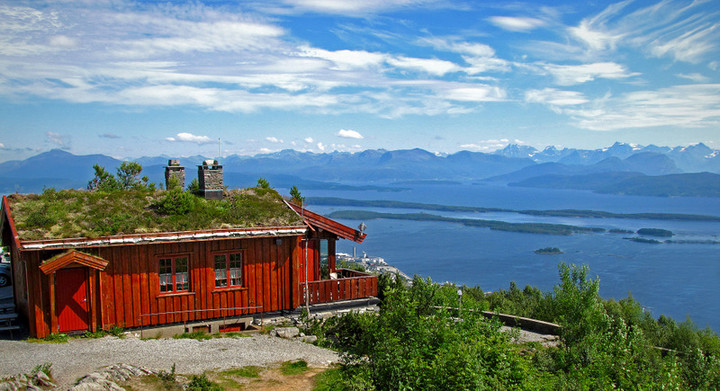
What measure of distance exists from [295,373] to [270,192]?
858cm

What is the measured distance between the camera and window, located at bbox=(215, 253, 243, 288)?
54.2 ft

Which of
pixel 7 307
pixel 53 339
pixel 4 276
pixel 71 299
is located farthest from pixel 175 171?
pixel 53 339

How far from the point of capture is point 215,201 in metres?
17.6

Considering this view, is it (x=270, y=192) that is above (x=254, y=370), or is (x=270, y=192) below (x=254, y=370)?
above

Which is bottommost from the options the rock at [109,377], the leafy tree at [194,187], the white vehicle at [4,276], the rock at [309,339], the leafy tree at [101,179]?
the rock at [309,339]

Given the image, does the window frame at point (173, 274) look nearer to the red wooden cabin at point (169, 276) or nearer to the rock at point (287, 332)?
the red wooden cabin at point (169, 276)

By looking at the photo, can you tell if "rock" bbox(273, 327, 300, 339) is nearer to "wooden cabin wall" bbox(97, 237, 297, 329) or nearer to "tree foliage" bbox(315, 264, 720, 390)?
"tree foliage" bbox(315, 264, 720, 390)

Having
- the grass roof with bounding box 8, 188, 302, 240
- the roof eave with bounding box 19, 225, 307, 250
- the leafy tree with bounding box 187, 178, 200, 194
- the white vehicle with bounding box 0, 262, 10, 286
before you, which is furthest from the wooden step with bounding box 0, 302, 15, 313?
the leafy tree with bounding box 187, 178, 200, 194

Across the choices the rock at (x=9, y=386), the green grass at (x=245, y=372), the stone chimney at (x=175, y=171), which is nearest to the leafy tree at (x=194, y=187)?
the stone chimney at (x=175, y=171)

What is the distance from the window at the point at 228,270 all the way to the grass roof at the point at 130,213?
3.55 feet

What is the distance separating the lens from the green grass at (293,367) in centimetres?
1232

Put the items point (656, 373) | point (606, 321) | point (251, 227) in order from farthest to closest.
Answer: point (251, 227)
point (606, 321)
point (656, 373)

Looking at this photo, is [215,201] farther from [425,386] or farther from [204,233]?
[425,386]

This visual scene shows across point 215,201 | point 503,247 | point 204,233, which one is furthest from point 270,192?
point 503,247
